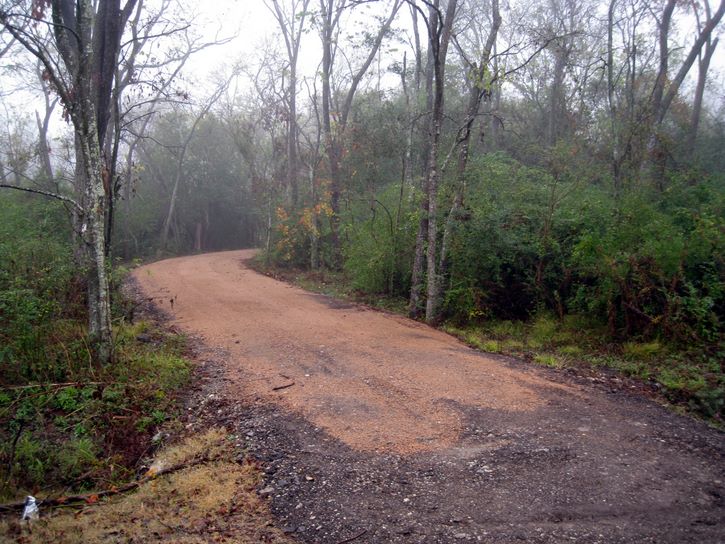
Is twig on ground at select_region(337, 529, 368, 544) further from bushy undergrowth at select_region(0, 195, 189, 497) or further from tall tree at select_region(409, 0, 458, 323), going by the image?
tall tree at select_region(409, 0, 458, 323)

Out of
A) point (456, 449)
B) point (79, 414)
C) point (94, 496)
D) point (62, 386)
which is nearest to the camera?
point (94, 496)

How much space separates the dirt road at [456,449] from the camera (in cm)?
377

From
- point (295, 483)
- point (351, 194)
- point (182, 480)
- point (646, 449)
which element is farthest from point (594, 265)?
point (351, 194)

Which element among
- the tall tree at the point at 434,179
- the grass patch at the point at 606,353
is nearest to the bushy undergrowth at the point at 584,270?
the grass patch at the point at 606,353

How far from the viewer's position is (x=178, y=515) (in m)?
4.12

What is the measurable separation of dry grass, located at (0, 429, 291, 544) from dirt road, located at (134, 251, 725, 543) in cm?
24

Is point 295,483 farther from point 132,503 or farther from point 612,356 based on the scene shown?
point 612,356

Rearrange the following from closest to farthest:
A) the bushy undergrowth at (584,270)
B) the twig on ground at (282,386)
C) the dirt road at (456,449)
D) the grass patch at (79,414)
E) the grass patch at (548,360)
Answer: the dirt road at (456,449), the grass patch at (79,414), the twig on ground at (282,386), the bushy undergrowth at (584,270), the grass patch at (548,360)

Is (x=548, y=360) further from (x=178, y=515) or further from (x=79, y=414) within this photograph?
(x=79, y=414)

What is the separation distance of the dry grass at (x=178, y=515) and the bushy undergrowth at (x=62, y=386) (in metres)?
0.75

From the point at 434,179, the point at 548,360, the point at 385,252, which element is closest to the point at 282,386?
the point at 548,360

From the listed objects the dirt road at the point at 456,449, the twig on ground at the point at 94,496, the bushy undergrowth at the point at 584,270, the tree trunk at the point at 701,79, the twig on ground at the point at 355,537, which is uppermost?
the tree trunk at the point at 701,79

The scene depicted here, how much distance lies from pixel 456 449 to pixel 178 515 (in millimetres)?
2540

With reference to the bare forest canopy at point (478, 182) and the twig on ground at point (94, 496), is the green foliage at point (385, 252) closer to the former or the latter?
the bare forest canopy at point (478, 182)
